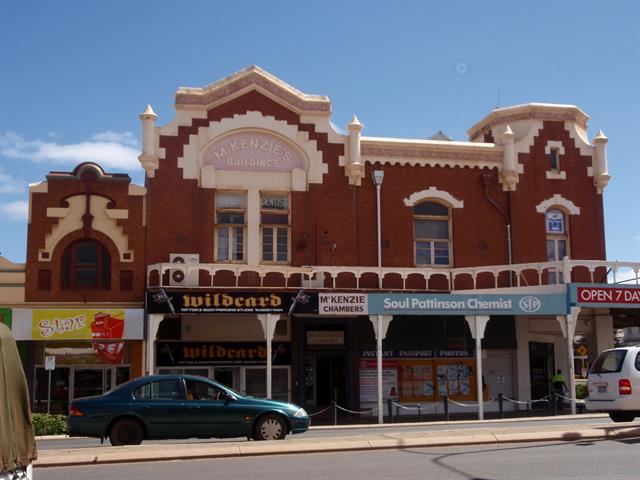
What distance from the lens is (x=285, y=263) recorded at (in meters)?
27.9

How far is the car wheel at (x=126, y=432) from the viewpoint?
15.4m

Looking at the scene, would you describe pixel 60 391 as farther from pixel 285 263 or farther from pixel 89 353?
pixel 285 263

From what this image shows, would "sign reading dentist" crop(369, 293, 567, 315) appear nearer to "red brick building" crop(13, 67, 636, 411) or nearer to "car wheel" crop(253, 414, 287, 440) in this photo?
"red brick building" crop(13, 67, 636, 411)

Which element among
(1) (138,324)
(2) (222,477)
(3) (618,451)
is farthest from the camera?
(1) (138,324)

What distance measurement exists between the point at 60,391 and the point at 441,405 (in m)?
12.7

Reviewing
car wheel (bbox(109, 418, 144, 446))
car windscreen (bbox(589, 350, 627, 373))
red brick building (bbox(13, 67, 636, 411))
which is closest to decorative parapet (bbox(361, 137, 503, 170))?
red brick building (bbox(13, 67, 636, 411))

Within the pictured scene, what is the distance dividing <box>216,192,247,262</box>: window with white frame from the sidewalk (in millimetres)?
13565

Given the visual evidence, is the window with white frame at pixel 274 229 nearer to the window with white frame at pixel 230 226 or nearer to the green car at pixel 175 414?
the window with white frame at pixel 230 226

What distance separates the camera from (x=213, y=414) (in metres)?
15.7

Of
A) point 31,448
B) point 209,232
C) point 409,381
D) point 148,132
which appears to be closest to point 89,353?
point 209,232

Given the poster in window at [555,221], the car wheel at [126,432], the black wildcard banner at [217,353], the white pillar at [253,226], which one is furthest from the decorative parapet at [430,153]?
the car wheel at [126,432]

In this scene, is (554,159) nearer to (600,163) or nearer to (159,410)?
(600,163)

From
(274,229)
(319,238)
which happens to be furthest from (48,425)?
(319,238)

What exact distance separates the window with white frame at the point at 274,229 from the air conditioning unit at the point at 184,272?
96.1 inches
